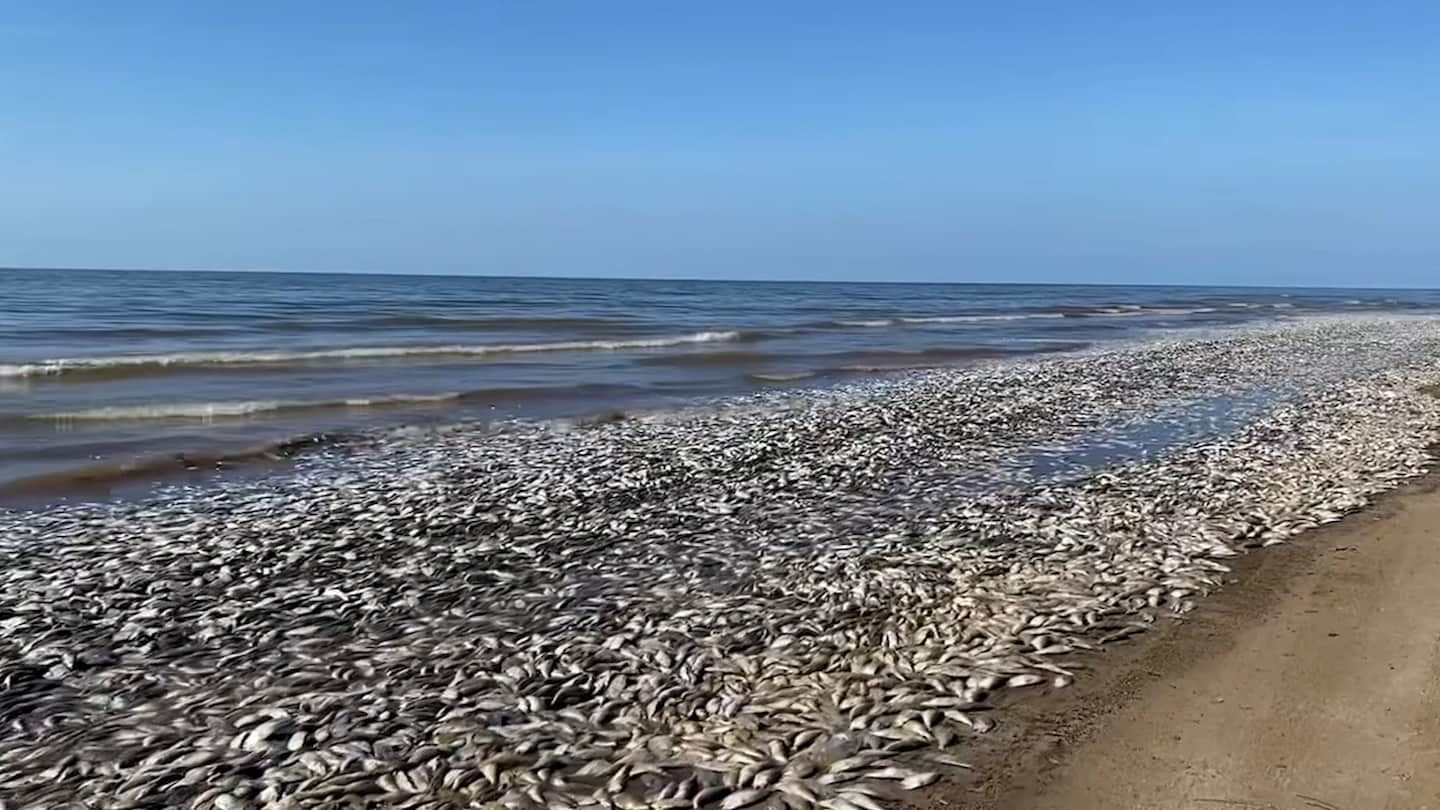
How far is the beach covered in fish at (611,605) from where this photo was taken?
620cm

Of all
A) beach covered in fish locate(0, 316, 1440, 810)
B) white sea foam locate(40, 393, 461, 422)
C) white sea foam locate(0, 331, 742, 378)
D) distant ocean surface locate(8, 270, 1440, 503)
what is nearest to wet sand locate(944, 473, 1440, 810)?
beach covered in fish locate(0, 316, 1440, 810)

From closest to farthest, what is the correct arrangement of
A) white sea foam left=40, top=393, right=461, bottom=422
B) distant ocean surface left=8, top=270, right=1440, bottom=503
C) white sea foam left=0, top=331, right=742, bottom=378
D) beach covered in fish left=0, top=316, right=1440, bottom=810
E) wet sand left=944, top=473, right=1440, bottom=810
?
wet sand left=944, top=473, right=1440, bottom=810 → beach covered in fish left=0, top=316, right=1440, bottom=810 → distant ocean surface left=8, top=270, right=1440, bottom=503 → white sea foam left=40, top=393, right=461, bottom=422 → white sea foam left=0, top=331, right=742, bottom=378

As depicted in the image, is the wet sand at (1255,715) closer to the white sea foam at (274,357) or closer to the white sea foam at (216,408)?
the white sea foam at (216,408)

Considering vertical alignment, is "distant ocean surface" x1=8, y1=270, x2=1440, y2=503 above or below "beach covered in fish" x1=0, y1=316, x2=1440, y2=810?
above

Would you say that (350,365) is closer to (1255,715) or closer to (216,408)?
(216,408)

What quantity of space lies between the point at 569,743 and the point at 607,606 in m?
2.70

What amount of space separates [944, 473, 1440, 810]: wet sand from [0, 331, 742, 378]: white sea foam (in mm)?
27677

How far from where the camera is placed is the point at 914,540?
36.8 feet

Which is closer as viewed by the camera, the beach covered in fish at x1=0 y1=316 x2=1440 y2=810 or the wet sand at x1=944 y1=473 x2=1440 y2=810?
the wet sand at x1=944 y1=473 x2=1440 y2=810

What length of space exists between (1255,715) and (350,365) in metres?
28.7

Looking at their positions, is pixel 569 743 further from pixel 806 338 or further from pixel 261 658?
pixel 806 338

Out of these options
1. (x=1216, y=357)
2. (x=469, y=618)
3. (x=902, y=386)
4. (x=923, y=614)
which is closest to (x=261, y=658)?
(x=469, y=618)

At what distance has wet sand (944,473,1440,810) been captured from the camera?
5879 millimetres

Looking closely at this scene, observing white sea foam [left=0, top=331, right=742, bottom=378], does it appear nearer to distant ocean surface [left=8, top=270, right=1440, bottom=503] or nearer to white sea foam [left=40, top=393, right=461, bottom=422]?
distant ocean surface [left=8, top=270, right=1440, bottom=503]
